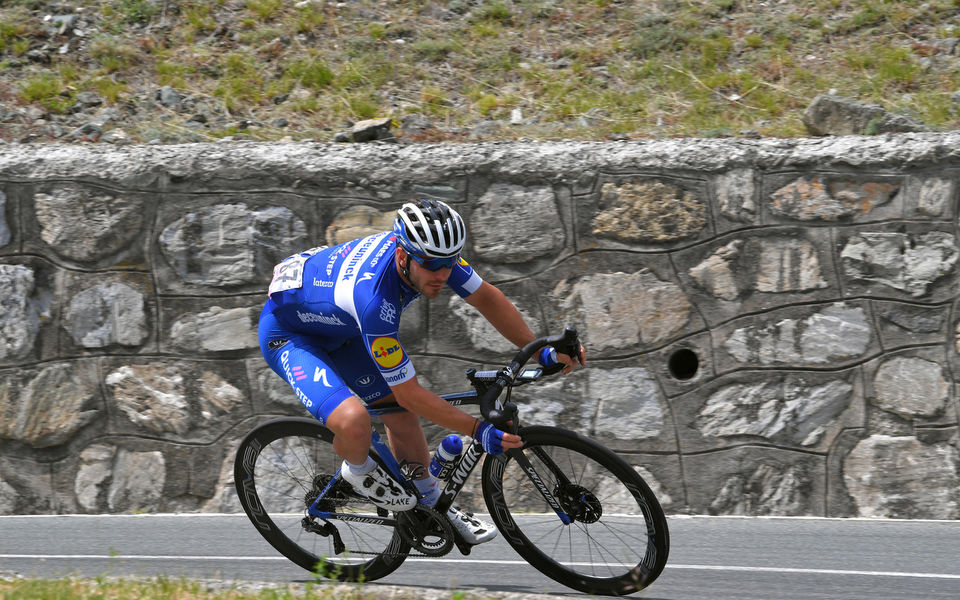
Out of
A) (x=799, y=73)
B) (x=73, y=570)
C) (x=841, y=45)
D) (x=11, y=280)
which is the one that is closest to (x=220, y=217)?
(x=11, y=280)

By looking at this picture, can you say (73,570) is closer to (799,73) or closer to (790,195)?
(790,195)

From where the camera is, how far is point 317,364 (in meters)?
4.16

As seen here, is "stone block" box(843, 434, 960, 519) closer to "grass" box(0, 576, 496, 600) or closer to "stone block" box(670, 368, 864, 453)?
"stone block" box(670, 368, 864, 453)

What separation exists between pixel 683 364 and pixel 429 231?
238cm

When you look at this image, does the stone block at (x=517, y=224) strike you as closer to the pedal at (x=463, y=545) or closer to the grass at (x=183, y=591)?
the pedal at (x=463, y=545)

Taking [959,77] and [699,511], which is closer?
[699,511]

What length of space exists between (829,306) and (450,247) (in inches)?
102

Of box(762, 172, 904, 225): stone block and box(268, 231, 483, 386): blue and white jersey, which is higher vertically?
box(762, 172, 904, 225): stone block

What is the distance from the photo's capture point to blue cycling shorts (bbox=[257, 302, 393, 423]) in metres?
4.07

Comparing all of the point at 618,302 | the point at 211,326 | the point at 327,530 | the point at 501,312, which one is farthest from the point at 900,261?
the point at 211,326

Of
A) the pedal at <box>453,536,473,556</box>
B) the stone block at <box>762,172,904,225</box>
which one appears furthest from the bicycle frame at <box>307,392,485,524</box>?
the stone block at <box>762,172,904,225</box>

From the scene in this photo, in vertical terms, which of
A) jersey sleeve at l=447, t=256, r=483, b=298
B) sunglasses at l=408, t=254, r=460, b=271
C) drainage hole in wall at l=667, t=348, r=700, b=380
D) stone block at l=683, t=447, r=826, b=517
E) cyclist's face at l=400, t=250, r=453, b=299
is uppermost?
sunglasses at l=408, t=254, r=460, b=271

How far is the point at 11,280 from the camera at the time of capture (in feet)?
19.0

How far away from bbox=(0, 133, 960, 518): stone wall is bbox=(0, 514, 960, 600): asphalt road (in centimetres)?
25
